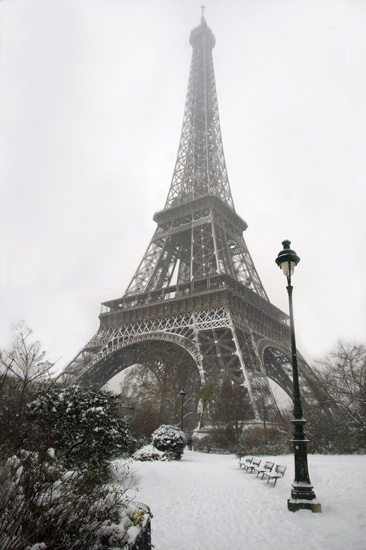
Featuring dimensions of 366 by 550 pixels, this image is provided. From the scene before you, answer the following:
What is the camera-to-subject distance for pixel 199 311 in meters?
31.2

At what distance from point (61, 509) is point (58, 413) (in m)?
7.18

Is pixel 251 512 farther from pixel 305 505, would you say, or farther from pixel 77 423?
pixel 77 423

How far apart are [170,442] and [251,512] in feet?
34.3

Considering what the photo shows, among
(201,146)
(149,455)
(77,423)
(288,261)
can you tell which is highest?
(201,146)

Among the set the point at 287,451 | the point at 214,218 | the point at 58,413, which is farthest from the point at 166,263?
the point at 58,413

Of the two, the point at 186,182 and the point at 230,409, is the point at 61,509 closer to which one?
the point at 230,409

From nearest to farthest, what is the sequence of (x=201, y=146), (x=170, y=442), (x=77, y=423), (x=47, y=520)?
(x=47, y=520), (x=77, y=423), (x=170, y=442), (x=201, y=146)

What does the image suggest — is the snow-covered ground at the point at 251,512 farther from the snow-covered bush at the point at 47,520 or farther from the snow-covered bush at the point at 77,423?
the snow-covered bush at the point at 47,520

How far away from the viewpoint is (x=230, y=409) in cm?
2231

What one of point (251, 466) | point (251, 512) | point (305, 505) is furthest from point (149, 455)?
point (305, 505)

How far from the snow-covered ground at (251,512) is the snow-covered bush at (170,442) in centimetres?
486

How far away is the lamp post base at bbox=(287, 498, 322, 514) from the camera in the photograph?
22.9ft

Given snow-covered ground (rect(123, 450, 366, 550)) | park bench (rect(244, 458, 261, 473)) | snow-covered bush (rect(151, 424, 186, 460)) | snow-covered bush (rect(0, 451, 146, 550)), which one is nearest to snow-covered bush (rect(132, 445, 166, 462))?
snow-covered bush (rect(151, 424, 186, 460))

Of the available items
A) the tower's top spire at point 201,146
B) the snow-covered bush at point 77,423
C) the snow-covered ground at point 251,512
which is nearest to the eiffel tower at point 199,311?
the tower's top spire at point 201,146
